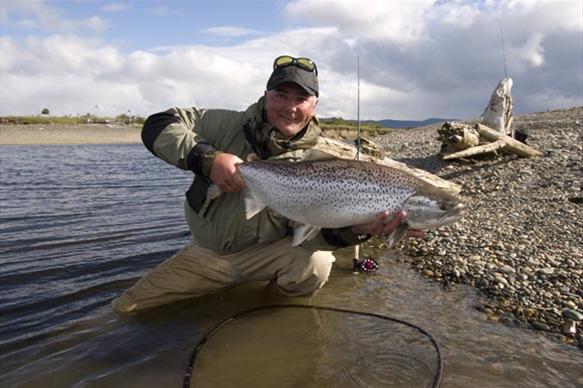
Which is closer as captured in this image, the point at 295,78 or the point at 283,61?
the point at 295,78

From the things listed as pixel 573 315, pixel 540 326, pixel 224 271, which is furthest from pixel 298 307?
pixel 573 315

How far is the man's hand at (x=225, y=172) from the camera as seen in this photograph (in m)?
4.22

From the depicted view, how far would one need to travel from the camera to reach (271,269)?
18.1 feet

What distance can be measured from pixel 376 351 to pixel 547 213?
5.84m

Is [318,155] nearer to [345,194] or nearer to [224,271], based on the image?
[345,194]

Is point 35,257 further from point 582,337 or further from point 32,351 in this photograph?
point 582,337

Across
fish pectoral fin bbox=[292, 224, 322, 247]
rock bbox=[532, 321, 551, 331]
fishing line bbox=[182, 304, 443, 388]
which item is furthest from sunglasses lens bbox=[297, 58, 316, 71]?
rock bbox=[532, 321, 551, 331]

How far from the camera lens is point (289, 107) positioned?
15.8ft

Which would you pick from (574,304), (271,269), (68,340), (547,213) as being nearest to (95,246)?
(68,340)

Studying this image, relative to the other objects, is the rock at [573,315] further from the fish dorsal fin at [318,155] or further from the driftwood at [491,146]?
the driftwood at [491,146]

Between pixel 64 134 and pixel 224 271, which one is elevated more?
pixel 64 134

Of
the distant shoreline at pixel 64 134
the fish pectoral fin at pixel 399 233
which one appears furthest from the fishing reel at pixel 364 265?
the distant shoreline at pixel 64 134

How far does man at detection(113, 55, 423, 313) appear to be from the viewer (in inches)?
180

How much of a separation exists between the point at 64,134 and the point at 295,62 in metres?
52.1
